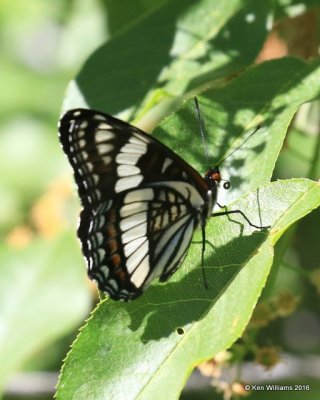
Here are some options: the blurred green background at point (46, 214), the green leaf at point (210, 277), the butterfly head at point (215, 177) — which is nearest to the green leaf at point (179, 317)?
the green leaf at point (210, 277)

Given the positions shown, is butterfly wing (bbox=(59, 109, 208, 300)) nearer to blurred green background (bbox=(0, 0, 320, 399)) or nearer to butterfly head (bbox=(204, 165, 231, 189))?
butterfly head (bbox=(204, 165, 231, 189))

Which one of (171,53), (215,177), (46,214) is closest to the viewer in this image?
(215,177)

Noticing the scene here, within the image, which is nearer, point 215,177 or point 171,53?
point 215,177

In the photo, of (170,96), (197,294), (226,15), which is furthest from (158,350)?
(226,15)

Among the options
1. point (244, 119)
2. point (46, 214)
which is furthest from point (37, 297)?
point (244, 119)

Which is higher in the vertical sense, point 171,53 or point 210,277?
point 171,53

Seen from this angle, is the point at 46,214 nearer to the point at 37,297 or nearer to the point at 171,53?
the point at 37,297

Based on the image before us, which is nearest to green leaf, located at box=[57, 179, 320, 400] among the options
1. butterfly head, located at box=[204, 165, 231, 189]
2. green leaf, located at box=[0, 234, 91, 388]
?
butterfly head, located at box=[204, 165, 231, 189]
